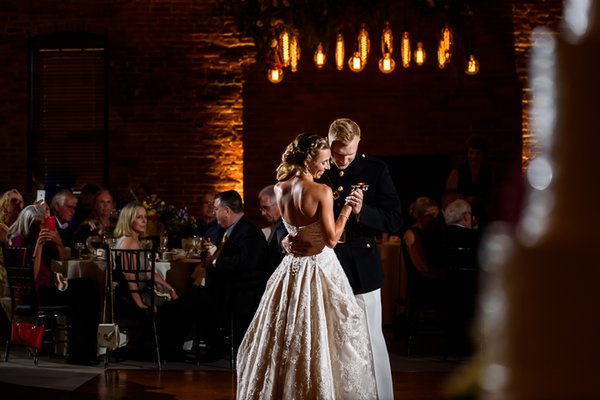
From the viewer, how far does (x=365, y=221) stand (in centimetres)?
484

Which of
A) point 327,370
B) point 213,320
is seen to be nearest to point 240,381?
point 327,370

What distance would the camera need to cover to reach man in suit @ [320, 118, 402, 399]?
4840 millimetres

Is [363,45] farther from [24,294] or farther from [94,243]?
[24,294]

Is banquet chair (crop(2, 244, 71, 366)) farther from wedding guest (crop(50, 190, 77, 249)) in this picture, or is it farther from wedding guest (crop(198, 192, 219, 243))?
wedding guest (crop(198, 192, 219, 243))

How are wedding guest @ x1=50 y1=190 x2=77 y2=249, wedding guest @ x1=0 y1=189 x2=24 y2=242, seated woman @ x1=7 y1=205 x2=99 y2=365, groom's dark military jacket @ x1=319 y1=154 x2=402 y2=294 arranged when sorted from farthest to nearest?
1. wedding guest @ x1=50 y1=190 x2=77 y2=249
2. wedding guest @ x1=0 y1=189 x2=24 y2=242
3. seated woman @ x1=7 y1=205 x2=99 y2=365
4. groom's dark military jacket @ x1=319 y1=154 x2=402 y2=294

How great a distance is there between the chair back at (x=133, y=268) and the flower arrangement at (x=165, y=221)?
1254 millimetres

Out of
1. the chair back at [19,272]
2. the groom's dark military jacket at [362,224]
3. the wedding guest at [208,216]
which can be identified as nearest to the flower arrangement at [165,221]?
the wedding guest at [208,216]

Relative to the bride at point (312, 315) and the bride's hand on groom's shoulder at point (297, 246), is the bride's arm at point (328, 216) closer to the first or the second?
the bride at point (312, 315)

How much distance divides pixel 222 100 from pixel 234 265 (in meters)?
4.45

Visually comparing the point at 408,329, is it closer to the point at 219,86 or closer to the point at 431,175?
the point at 431,175

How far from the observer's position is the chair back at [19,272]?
7309 mm

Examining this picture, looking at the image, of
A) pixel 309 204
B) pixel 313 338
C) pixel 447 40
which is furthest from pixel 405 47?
pixel 313 338

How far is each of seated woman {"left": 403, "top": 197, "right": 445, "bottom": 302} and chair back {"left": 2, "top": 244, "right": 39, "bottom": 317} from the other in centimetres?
289

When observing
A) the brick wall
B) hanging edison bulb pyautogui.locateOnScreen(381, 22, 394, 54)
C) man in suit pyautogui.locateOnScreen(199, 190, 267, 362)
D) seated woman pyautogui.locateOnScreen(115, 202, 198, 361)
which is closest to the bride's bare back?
man in suit pyautogui.locateOnScreen(199, 190, 267, 362)
